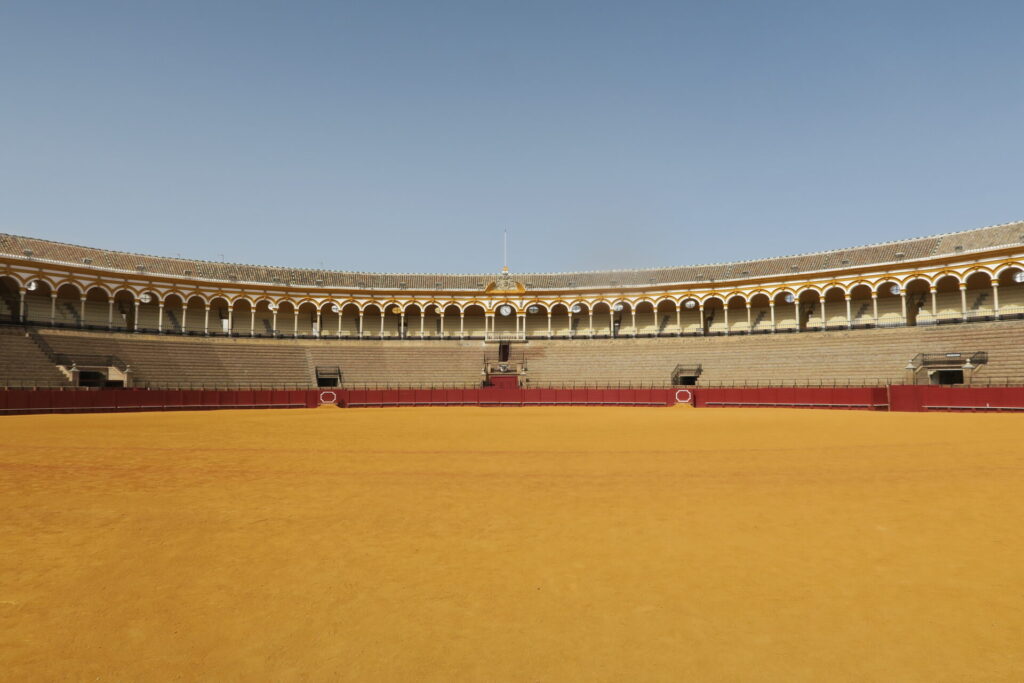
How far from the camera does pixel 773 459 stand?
1078 centimetres

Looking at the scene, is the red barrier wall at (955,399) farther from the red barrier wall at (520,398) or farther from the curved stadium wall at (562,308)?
the curved stadium wall at (562,308)

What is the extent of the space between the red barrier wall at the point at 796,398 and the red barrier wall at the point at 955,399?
90 centimetres

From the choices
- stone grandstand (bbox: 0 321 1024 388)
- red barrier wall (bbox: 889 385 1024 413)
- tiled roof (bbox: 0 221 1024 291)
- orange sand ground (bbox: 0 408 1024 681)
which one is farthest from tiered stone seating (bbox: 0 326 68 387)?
red barrier wall (bbox: 889 385 1024 413)

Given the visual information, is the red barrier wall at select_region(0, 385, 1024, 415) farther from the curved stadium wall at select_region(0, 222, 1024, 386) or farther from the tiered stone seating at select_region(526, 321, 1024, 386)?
the curved stadium wall at select_region(0, 222, 1024, 386)

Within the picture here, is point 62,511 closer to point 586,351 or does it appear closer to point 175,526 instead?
point 175,526

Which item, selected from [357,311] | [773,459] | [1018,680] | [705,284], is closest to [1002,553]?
[1018,680]

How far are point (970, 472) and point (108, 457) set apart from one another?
15.6 m

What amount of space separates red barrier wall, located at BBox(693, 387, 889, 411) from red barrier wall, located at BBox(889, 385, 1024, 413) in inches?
35.5

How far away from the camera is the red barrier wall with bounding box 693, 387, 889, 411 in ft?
93.6

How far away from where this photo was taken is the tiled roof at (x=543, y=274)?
36281mm

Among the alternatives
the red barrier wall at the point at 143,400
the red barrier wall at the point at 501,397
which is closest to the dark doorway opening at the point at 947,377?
the red barrier wall at the point at 501,397

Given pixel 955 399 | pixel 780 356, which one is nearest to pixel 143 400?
pixel 780 356

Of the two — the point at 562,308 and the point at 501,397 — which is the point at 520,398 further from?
the point at 562,308

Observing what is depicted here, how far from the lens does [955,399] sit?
25906 millimetres
